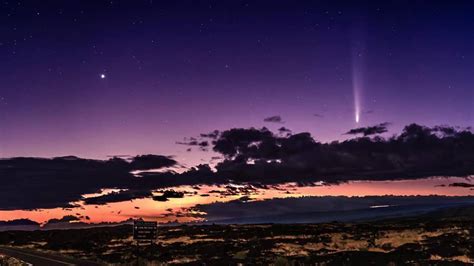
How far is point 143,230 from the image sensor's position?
34500mm

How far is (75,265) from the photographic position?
1543 inches

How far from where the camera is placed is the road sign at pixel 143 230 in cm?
3419

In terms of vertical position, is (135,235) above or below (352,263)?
above

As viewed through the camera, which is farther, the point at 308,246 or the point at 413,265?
the point at 308,246

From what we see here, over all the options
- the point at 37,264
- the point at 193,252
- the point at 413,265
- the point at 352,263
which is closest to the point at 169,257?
the point at 193,252

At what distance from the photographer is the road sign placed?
34188 mm

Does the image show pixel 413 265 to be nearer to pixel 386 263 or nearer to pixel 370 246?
pixel 386 263

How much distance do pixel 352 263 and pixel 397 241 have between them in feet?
77.7

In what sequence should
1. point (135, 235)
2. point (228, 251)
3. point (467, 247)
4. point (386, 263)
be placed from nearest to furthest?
1. point (135, 235)
2. point (386, 263)
3. point (467, 247)
4. point (228, 251)

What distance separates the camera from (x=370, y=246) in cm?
5884

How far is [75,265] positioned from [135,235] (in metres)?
7.86

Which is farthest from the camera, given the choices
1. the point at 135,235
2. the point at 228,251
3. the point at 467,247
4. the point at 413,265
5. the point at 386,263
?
the point at 228,251

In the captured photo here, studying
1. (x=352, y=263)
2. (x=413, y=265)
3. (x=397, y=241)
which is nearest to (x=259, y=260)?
(x=352, y=263)

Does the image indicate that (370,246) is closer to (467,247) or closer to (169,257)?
(467,247)
